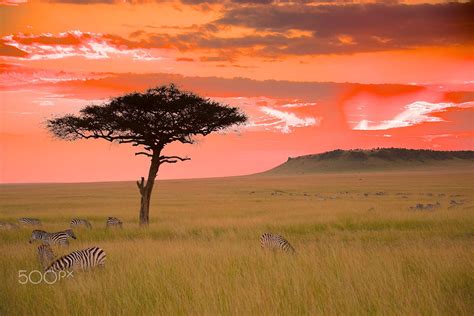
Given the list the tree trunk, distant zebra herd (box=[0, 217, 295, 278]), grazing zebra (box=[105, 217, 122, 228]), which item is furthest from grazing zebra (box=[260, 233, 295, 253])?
the tree trunk

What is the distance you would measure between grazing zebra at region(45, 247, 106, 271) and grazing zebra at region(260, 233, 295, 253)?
5.61m

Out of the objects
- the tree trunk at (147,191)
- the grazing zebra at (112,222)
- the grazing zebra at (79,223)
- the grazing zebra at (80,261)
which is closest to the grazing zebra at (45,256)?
the grazing zebra at (80,261)

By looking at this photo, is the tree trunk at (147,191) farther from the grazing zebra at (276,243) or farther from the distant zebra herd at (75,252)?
the grazing zebra at (276,243)

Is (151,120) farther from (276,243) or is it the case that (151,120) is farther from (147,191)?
(276,243)

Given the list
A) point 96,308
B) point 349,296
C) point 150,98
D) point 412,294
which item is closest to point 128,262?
point 96,308

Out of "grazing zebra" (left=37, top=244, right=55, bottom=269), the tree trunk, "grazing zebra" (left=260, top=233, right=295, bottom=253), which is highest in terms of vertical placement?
the tree trunk

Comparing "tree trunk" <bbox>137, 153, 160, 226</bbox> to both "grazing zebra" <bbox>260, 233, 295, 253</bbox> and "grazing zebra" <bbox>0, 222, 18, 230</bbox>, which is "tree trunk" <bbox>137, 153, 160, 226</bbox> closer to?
"grazing zebra" <bbox>0, 222, 18, 230</bbox>

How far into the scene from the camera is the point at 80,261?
12883mm

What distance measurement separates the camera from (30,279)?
12.0m

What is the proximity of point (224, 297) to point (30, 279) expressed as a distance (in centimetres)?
519

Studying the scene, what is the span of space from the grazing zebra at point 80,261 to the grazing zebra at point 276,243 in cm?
561

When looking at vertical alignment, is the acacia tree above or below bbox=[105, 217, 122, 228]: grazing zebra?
above

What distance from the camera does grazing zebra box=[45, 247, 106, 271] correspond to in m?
12.4

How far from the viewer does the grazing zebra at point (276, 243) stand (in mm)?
15805
